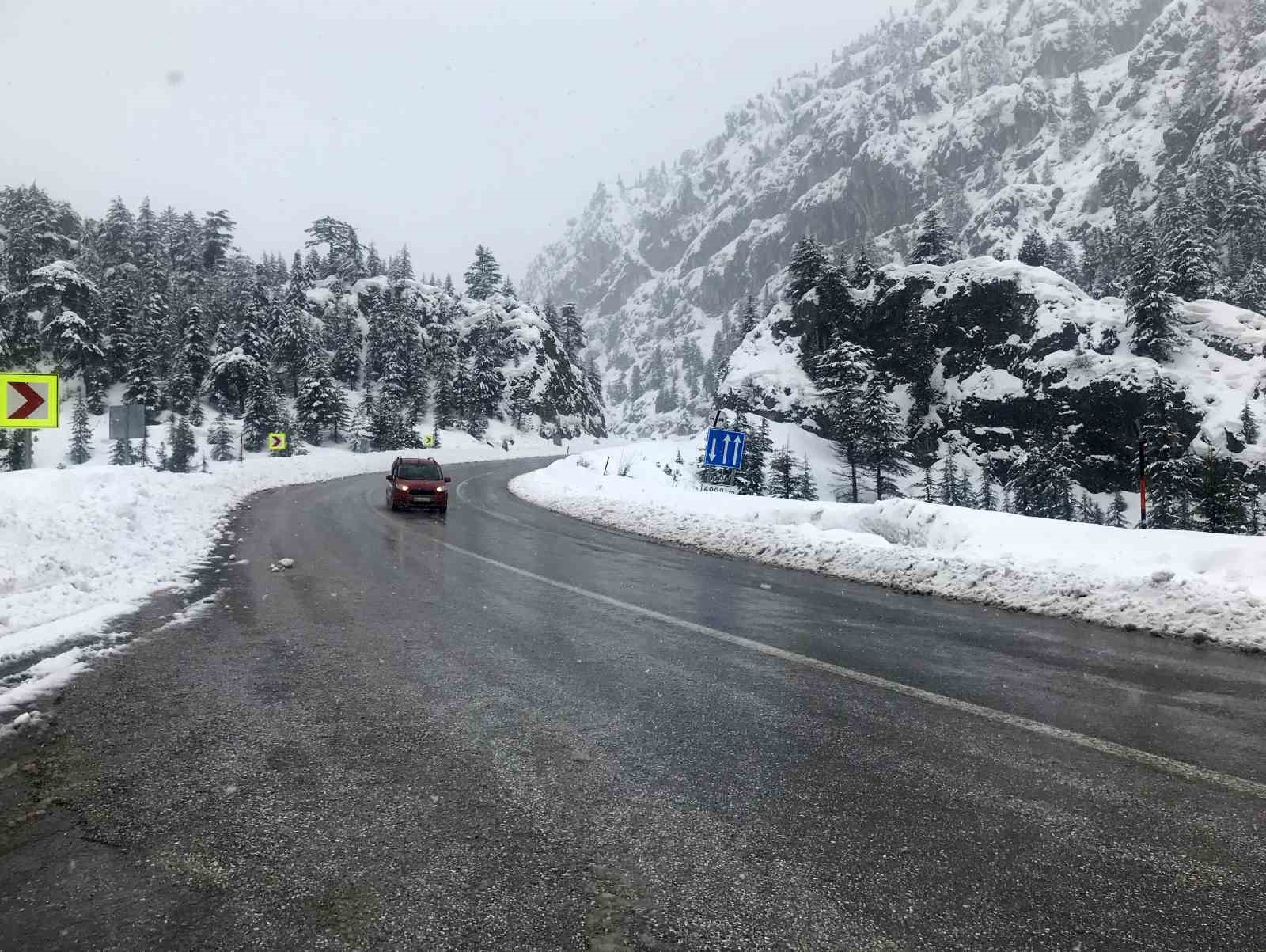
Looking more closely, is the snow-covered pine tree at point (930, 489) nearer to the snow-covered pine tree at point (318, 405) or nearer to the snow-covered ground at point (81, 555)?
the snow-covered ground at point (81, 555)

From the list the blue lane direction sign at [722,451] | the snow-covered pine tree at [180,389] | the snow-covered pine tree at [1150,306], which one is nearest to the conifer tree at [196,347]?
the snow-covered pine tree at [180,389]

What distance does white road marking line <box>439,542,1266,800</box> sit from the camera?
351 centimetres

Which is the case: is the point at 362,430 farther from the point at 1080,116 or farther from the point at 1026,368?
the point at 1080,116

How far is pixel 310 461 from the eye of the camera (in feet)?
125

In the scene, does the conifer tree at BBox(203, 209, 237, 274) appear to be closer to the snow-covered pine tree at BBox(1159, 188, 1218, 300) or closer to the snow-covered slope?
the snow-covered slope

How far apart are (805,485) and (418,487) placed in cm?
3510

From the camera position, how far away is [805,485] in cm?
4816

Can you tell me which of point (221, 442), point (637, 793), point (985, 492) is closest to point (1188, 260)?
point (985, 492)

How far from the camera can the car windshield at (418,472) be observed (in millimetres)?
19219

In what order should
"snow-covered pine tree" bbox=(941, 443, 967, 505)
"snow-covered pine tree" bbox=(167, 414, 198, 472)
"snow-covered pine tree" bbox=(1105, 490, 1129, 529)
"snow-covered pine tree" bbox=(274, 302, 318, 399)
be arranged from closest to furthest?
"snow-covered pine tree" bbox=(1105, 490, 1129, 529) → "snow-covered pine tree" bbox=(941, 443, 967, 505) → "snow-covered pine tree" bbox=(167, 414, 198, 472) → "snow-covered pine tree" bbox=(274, 302, 318, 399)

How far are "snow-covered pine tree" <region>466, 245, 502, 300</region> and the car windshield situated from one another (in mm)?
102671

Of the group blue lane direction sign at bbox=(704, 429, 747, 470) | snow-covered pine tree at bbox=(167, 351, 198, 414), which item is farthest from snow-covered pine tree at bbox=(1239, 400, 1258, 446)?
snow-covered pine tree at bbox=(167, 351, 198, 414)

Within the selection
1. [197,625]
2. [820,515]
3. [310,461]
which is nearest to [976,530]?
[820,515]

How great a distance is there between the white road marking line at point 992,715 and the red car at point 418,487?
12307mm
